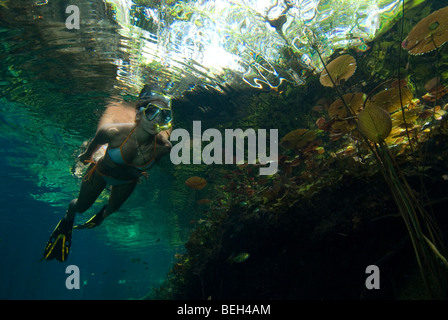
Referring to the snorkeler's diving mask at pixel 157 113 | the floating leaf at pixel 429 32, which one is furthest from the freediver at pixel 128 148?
the floating leaf at pixel 429 32

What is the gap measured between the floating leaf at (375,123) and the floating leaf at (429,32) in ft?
4.76

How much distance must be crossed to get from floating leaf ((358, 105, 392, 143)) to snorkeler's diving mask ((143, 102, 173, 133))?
3276 mm

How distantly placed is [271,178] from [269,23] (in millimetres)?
4786

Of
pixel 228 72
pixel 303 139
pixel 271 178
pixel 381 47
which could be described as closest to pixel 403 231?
pixel 303 139

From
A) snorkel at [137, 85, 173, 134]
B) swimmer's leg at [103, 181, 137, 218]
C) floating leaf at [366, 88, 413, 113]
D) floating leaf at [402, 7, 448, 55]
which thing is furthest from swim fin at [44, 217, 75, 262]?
floating leaf at [402, 7, 448, 55]

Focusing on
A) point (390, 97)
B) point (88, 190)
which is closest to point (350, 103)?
point (390, 97)

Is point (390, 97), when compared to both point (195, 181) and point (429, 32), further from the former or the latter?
point (195, 181)

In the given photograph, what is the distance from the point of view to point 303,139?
4770 mm

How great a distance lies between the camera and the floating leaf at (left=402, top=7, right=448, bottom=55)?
2.54 m

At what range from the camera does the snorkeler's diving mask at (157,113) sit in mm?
4262

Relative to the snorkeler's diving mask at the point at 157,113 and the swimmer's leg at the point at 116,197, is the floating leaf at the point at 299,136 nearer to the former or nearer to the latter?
the snorkeler's diving mask at the point at 157,113

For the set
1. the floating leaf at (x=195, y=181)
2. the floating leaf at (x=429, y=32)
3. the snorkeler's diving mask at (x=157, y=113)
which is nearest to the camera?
the floating leaf at (x=429, y=32)

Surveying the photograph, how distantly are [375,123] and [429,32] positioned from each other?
1.71 meters

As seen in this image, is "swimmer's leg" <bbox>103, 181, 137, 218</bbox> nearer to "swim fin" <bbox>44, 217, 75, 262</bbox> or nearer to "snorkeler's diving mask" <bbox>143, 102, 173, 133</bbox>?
"swim fin" <bbox>44, 217, 75, 262</bbox>
